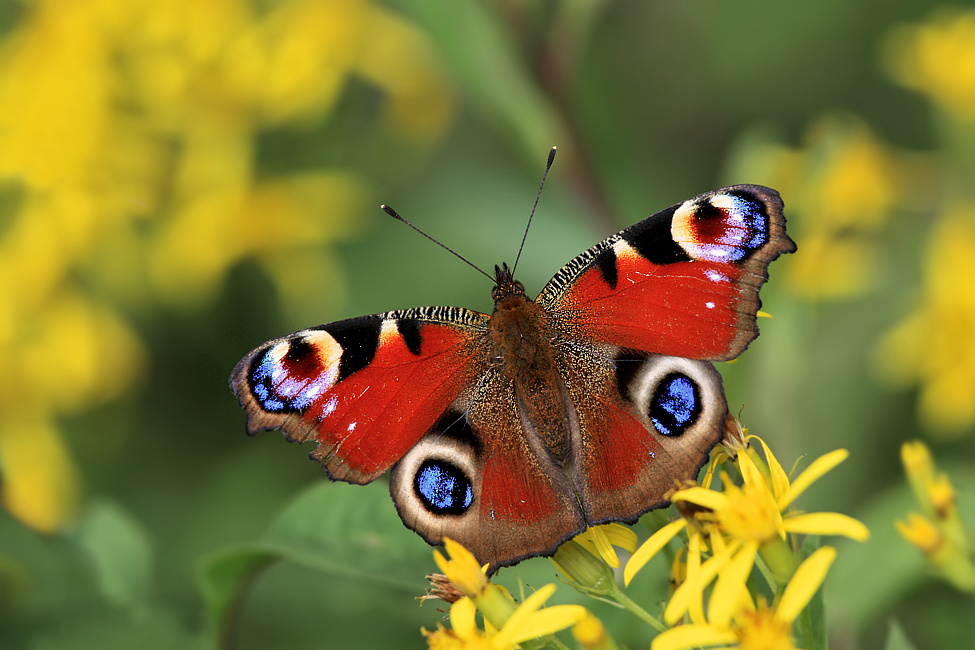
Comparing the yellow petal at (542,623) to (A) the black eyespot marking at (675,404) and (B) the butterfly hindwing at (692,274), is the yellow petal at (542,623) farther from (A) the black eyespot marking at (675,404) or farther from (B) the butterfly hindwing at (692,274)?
(B) the butterfly hindwing at (692,274)

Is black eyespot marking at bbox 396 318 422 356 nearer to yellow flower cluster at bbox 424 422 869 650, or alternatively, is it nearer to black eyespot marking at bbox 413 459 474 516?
black eyespot marking at bbox 413 459 474 516

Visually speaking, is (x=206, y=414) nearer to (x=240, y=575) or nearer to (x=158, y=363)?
→ (x=158, y=363)

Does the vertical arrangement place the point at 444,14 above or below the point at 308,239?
above

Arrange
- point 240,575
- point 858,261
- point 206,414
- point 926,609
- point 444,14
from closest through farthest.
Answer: point 240,575
point 926,609
point 444,14
point 206,414
point 858,261

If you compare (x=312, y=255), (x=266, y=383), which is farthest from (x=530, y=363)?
(x=312, y=255)

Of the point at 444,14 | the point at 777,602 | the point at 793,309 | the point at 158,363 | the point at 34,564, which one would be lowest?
the point at 34,564

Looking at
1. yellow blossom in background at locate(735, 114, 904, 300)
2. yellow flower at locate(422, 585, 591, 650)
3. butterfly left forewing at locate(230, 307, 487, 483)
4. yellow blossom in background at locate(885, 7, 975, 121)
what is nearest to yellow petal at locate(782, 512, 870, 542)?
yellow flower at locate(422, 585, 591, 650)

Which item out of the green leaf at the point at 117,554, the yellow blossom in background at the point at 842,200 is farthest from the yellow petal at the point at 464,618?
the yellow blossom in background at the point at 842,200

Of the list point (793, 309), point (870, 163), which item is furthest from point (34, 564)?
point (870, 163)
